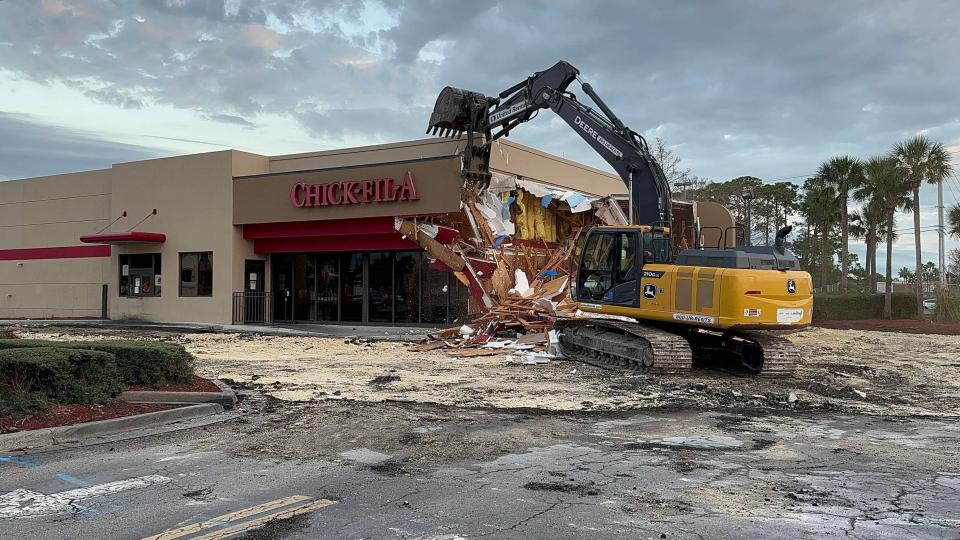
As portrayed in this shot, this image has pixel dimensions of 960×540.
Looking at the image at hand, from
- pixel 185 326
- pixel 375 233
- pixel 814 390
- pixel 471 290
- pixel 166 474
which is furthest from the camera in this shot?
pixel 185 326

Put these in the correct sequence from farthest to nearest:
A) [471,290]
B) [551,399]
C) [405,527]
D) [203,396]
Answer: [471,290] → [551,399] → [203,396] → [405,527]

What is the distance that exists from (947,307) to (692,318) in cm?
2136

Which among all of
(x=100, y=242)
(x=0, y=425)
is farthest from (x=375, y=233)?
(x=0, y=425)

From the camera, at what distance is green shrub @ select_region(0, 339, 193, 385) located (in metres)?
10.4

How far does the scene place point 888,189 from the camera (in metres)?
34.6

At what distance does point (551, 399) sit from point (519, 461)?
412cm

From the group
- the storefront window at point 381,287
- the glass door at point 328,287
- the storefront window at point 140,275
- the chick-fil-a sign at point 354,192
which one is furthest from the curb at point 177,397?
the storefront window at point 140,275

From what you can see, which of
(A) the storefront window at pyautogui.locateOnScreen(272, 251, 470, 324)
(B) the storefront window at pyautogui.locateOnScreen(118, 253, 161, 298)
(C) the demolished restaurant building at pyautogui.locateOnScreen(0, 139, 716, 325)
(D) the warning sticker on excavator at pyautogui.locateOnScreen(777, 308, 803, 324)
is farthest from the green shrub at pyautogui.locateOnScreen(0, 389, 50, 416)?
(B) the storefront window at pyautogui.locateOnScreen(118, 253, 161, 298)

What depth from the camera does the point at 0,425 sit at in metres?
8.10

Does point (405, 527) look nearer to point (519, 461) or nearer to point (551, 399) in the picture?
point (519, 461)

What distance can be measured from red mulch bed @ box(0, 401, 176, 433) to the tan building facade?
549 inches

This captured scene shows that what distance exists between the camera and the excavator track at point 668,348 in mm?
13836

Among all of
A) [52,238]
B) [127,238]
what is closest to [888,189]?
[127,238]

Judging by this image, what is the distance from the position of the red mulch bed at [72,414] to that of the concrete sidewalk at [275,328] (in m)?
12.0
